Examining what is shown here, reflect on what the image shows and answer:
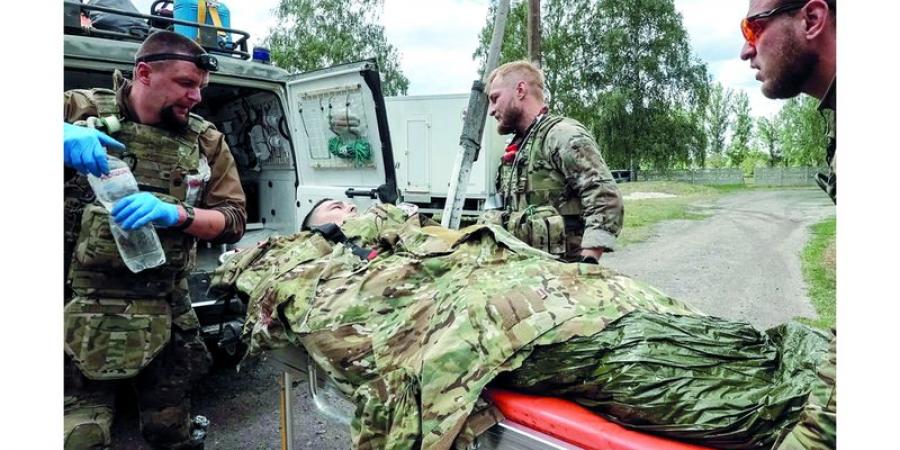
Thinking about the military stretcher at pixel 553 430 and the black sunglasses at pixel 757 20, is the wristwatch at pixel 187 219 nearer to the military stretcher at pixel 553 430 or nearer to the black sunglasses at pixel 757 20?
the military stretcher at pixel 553 430

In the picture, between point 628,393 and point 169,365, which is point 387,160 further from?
point 628,393

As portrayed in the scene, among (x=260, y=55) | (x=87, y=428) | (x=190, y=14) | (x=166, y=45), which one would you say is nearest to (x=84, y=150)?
(x=166, y=45)

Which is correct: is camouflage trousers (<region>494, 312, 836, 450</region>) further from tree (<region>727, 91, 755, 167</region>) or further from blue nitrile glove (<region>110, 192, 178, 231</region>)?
tree (<region>727, 91, 755, 167</region>)

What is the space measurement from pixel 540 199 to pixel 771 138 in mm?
55579

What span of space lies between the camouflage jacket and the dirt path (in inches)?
151

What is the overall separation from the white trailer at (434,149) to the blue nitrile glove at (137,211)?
7.51 meters

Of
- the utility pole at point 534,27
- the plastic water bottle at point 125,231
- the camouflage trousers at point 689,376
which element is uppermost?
the utility pole at point 534,27

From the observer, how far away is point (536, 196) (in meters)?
2.84

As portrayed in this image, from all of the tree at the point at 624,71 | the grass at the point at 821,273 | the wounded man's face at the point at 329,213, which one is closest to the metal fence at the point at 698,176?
the tree at the point at 624,71

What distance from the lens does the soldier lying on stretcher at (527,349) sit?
1332 mm

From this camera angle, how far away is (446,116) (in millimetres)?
9758

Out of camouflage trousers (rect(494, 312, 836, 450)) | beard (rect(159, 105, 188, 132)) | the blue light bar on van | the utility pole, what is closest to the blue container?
the blue light bar on van

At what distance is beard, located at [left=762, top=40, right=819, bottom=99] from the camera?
1129mm

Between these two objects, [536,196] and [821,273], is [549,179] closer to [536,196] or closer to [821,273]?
[536,196]
